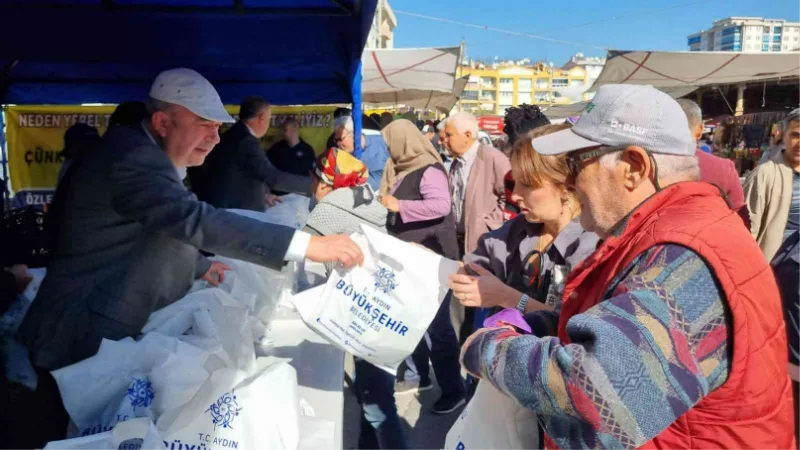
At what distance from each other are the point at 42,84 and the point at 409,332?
13.8 feet

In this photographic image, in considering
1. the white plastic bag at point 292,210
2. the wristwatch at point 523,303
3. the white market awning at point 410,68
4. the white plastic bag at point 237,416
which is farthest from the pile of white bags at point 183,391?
the white market awning at point 410,68

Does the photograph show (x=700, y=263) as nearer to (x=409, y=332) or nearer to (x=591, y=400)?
(x=591, y=400)

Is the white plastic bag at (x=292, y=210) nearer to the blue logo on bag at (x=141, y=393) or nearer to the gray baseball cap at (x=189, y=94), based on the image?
the gray baseball cap at (x=189, y=94)

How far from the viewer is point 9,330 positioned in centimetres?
173

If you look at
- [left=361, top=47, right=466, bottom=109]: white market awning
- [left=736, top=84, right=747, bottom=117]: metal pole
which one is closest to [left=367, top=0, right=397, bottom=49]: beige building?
[left=736, top=84, right=747, bottom=117]: metal pole

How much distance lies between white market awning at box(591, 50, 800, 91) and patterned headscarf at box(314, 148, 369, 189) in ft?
28.0

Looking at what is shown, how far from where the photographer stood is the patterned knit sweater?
92cm

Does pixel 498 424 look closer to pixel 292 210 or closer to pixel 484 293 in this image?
pixel 484 293

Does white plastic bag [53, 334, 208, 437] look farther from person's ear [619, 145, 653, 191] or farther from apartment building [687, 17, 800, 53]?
apartment building [687, 17, 800, 53]

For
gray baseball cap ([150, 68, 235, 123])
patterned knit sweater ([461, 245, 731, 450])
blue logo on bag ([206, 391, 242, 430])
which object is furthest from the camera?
gray baseball cap ([150, 68, 235, 123])

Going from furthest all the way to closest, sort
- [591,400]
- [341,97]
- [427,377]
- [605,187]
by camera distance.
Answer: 1. [341,97]
2. [427,377]
3. [605,187]
4. [591,400]

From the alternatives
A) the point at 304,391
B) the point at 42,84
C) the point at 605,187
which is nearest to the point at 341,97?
the point at 42,84

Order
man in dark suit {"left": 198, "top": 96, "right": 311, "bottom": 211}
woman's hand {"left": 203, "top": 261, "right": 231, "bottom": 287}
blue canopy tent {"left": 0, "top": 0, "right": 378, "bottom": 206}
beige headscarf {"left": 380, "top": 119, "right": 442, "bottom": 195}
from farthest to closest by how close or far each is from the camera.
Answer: man in dark suit {"left": 198, "top": 96, "right": 311, "bottom": 211}
beige headscarf {"left": 380, "top": 119, "right": 442, "bottom": 195}
blue canopy tent {"left": 0, "top": 0, "right": 378, "bottom": 206}
woman's hand {"left": 203, "top": 261, "right": 231, "bottom": 287}

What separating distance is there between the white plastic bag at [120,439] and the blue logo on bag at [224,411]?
13cm
